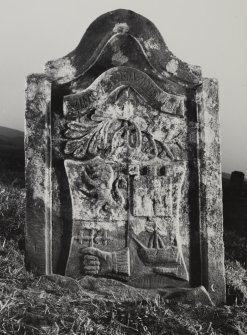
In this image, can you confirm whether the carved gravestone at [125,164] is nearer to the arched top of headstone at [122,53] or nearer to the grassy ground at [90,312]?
the arched top of headstone at [122,53]

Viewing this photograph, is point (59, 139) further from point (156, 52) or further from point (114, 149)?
point (156, 52)

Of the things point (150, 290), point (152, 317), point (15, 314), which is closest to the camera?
point (15, 314)

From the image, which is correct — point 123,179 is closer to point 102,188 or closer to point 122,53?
point 102,188

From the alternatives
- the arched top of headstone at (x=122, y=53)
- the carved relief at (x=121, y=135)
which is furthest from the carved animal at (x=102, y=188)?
the arched top of headstone at (x=122, y=53)

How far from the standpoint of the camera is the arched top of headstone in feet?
10.7

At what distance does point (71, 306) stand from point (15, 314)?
39 cm

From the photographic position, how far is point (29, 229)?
3193 millimetres

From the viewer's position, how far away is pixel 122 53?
3.29 metres

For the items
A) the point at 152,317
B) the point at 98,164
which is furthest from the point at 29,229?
the point at 152,317

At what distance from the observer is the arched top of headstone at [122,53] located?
10.7 feet

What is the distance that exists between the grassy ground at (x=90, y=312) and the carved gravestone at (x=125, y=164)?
20 centimetres

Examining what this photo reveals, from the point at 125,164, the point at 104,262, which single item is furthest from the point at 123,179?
the point at 104,262

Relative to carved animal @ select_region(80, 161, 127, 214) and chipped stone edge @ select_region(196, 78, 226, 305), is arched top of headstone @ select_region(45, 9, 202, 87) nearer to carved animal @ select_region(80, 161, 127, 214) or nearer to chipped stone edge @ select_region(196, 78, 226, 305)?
chipped stone edge @ select_region(196, 78, 226, 305)

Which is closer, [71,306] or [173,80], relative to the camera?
[71,306]
